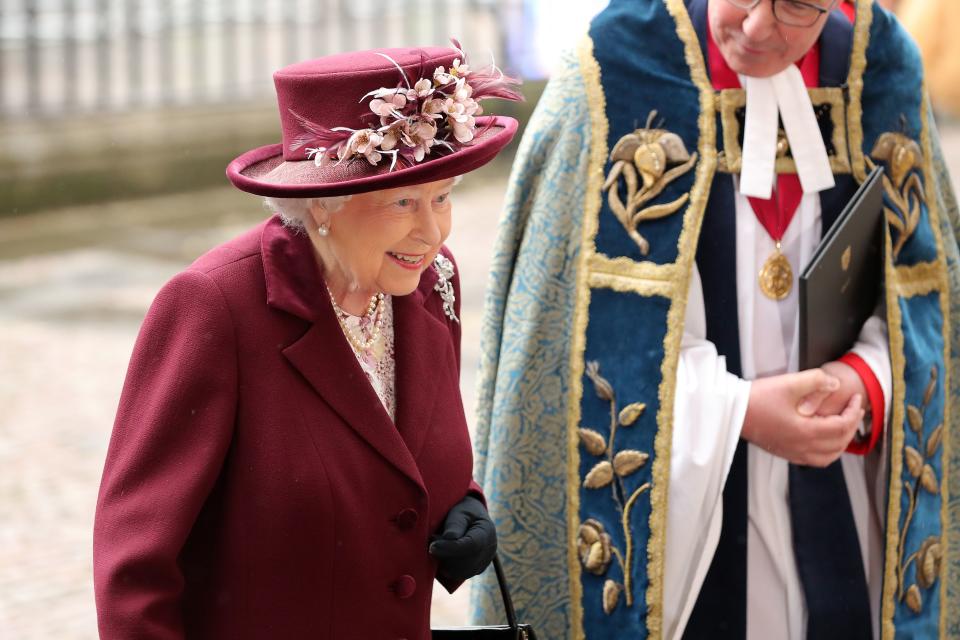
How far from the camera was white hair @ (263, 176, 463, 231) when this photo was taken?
2133 millimetres

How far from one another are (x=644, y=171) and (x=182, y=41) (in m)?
9.83

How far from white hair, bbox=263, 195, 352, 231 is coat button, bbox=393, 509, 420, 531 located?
1.51 feet

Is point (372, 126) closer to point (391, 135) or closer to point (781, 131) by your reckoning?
point (391, 135)

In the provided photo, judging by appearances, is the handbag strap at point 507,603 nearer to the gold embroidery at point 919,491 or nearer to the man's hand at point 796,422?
the man's hand at point 796,422

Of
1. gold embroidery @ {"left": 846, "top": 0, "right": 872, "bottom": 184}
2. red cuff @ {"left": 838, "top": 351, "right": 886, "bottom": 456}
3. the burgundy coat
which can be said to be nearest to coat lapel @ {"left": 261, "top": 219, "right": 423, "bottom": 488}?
the burgundy coat

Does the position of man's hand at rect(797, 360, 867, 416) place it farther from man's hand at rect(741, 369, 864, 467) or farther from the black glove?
the black glove

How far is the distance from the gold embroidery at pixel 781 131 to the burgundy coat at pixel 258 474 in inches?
35.8

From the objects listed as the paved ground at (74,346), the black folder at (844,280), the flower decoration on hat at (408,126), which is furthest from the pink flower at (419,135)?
the paved ground at (74,346)

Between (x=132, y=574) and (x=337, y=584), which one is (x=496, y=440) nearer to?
(x=337, y=584)

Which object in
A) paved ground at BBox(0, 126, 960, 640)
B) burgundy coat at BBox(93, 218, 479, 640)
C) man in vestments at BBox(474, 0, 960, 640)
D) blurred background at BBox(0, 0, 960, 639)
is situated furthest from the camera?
blurred background at BBox(0, 0, 960, 639)

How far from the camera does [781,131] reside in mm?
2891

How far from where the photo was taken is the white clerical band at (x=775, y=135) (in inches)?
113

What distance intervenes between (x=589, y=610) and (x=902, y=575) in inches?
25.3

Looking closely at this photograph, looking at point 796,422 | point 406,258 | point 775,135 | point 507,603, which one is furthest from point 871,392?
point 406,258
